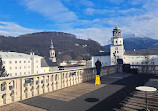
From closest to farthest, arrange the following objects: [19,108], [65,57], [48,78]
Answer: [19,108] < [48,78] < [65,57]

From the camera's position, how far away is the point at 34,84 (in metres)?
7.52

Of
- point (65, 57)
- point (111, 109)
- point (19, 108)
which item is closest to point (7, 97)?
point (19, 108)

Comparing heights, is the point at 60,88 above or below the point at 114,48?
below

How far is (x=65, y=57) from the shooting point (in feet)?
460

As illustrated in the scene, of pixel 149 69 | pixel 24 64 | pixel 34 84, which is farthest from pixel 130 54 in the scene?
pixel 34 84

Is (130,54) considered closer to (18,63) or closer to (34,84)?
(18,63)

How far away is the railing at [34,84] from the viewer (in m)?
6.25

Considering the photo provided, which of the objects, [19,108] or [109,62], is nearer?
[19,108]

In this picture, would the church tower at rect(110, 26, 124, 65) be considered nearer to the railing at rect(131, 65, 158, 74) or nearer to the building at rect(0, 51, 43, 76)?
the building at rect(0, 51, 43, 76)

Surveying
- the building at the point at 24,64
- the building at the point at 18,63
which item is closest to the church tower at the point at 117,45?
the building at the point at 24,64

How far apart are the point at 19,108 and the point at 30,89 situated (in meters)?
1.66

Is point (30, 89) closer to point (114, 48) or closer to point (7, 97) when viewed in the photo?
point (7, 97)

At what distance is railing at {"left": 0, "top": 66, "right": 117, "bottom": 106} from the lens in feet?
20.5

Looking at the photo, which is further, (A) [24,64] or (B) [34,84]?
(A) [24,64]
